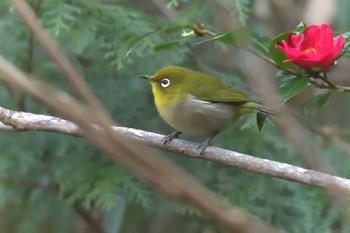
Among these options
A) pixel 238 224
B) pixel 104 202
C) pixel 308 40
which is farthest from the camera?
pixel 104 202

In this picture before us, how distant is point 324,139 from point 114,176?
0.95 m

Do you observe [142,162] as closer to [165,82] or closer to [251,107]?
[251,107]

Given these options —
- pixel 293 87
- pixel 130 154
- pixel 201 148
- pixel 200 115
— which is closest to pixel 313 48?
pixel 293 87

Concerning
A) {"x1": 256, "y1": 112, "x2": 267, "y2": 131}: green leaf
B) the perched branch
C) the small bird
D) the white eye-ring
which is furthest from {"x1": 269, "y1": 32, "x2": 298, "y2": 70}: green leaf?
the perched branch

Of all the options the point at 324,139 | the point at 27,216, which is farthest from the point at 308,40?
the point at 27,216

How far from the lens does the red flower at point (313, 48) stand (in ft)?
5.17

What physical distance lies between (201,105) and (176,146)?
37cm

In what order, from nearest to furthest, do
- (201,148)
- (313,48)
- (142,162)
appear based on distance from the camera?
(142,162) < (313,48) < (201,148)

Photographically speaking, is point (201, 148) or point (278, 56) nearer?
point (278, 56)

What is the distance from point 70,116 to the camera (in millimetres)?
480

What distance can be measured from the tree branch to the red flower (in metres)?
0.24

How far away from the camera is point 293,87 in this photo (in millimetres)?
1661

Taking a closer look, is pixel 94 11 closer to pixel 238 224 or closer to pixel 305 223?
pixel 305 223

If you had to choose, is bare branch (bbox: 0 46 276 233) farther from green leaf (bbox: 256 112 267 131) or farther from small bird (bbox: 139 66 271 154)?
small bird (bbox: 139 66 271 154)
